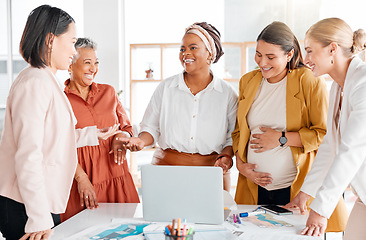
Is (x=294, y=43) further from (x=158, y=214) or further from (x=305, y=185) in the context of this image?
(x=158, y=214)

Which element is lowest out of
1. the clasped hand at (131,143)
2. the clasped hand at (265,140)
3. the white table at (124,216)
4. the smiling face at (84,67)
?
the white table at (124,216)

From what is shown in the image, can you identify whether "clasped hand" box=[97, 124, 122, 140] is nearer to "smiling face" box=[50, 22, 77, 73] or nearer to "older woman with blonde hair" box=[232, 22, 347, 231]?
"smiling face" box=[50, 22, 77, 73]

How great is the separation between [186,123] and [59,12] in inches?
41.3

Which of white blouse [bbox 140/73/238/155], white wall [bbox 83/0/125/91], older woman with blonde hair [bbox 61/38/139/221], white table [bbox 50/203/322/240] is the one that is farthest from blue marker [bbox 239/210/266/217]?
white wall [bbox 83/0/125/91]

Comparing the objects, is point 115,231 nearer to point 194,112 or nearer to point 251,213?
point 251,213

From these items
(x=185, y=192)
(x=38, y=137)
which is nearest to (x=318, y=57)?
(x=185, y=192)

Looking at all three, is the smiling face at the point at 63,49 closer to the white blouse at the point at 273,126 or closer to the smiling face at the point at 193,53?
the smiling face at the point at 193,53

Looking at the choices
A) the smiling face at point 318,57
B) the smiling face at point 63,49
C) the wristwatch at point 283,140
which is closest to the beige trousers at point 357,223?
the wristwatch at point 283,140

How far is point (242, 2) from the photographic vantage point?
6.38m

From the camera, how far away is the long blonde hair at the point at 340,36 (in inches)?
72.2

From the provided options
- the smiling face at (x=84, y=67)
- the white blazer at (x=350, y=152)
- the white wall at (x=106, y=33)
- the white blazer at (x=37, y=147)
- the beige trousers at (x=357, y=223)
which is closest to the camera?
the white blazer at (x=37, y=147)

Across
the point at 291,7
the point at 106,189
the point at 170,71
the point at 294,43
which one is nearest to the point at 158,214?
the point at 106,189

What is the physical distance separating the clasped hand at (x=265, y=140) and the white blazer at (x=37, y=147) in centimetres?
99

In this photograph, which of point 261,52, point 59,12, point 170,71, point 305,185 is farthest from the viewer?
point 170,71
